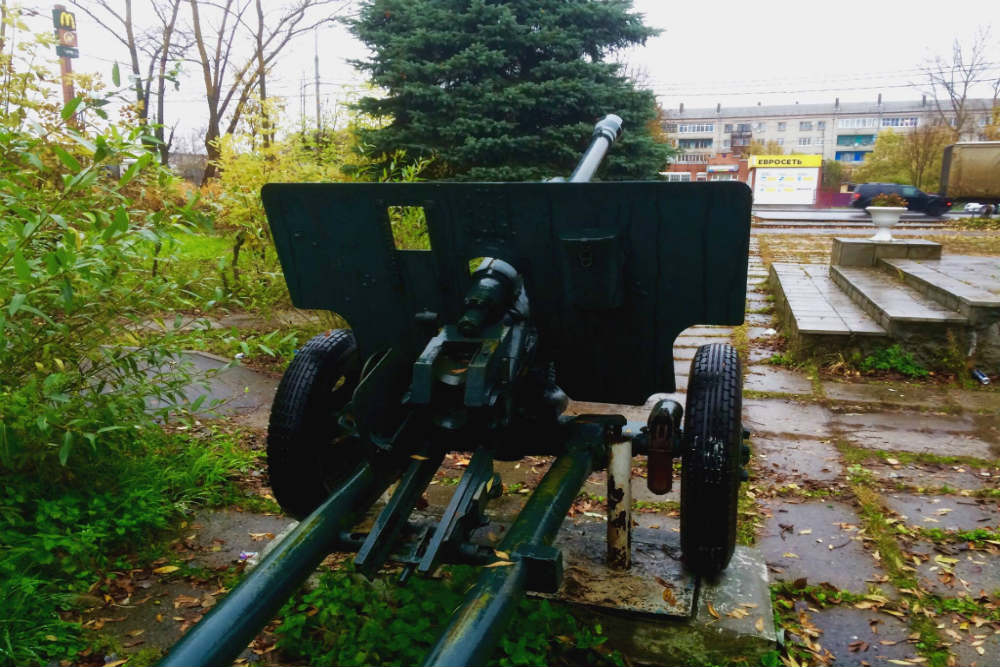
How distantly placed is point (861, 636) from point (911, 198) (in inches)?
1230

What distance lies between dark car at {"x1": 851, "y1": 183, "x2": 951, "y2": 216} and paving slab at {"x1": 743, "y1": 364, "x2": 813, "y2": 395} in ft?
79.5

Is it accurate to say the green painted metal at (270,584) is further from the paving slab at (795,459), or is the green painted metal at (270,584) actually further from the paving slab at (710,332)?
the paving slab at (710,332)

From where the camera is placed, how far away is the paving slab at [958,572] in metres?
2.72

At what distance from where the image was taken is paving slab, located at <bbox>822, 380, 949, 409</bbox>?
4941mm

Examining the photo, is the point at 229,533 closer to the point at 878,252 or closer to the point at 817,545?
the point at 817,545

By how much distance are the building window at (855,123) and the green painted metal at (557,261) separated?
87.8m

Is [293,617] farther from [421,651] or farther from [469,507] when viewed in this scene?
[469,507]

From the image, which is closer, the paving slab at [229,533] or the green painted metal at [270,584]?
the green painted metal at [270,584]

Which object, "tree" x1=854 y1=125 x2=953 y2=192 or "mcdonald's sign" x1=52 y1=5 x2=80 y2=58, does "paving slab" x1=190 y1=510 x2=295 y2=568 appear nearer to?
"mcdonald's sign" x1=52 y1=5 x2=80 y2=58

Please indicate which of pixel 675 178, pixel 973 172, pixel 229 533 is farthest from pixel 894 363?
pixel 675 178

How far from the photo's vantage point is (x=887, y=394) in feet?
16.8

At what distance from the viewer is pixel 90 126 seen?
4133mm

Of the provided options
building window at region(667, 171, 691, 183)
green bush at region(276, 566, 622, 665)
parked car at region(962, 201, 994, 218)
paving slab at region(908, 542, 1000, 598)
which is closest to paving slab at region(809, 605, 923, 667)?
paving slab at region(908, 542, 1000, 598)

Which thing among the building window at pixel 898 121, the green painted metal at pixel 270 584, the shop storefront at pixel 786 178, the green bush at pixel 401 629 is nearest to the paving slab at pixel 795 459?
the green bush at pixel 401 629
